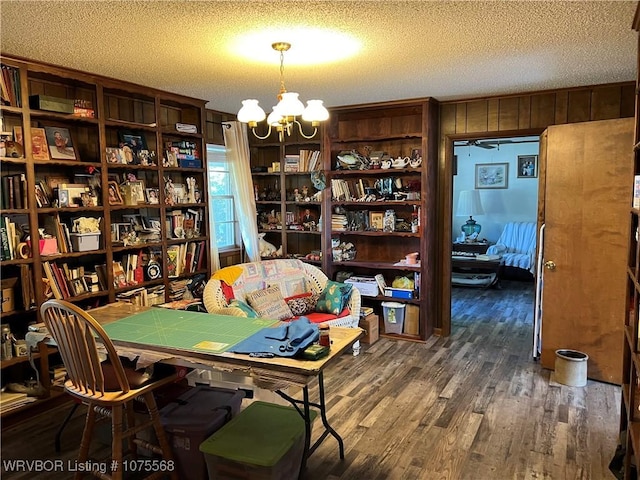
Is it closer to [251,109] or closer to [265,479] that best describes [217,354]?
[265,479]

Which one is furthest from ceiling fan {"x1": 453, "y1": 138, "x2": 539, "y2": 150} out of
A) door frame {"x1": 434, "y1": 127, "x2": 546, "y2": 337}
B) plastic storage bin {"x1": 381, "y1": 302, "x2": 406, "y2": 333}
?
plastic storage bin {"x1": 381, "y1": 302, "x2": 406, "y2": 333}

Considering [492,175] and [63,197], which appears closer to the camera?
[63,197]

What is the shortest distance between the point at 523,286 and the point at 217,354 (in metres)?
6.23

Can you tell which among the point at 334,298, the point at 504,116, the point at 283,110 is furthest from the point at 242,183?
the point at 504,116

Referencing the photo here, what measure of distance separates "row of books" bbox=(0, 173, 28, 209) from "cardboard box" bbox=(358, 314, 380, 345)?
9.63 ft

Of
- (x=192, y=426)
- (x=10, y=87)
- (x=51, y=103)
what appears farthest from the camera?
(x=51, y=103)

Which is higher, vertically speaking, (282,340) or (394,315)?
(282,340)

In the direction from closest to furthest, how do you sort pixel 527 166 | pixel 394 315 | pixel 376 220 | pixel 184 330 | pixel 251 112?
1. pixel 184 330
2. pixel 251 112
3. pixel 394 315
4. pixel 376 220
5. pixel 527 166

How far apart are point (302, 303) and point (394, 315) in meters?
1.03

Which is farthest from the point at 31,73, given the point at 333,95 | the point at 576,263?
the point at 576,263

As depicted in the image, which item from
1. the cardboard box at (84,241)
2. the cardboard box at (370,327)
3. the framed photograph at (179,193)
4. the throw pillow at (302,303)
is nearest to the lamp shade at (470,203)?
the cardboard box at (370,327)

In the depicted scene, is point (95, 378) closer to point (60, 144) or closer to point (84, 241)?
point (84, 241)

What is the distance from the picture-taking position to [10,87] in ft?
10.00

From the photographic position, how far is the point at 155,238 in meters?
4.12
